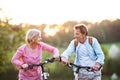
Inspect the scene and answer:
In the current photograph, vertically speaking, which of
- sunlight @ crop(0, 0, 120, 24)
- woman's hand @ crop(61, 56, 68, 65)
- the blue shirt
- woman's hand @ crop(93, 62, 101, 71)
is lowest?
woman's hand @ crop(93, 62, 101, 71)

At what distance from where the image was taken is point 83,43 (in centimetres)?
709

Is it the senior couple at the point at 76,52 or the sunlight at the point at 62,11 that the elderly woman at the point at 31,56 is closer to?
the senior couple at the point at 76,52

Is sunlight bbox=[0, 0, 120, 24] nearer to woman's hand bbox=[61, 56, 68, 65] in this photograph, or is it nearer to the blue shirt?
the blue shirt

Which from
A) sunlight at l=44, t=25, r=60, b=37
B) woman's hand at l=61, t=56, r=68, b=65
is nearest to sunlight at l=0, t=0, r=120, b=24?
sunlight at l=44, t=25, r=60, b=37

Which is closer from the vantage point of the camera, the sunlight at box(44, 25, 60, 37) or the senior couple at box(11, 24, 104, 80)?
the senior couple at box(11, 24, 104, 80)

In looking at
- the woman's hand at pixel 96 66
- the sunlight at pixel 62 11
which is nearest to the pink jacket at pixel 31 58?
the woman's hand at pixel 96 66

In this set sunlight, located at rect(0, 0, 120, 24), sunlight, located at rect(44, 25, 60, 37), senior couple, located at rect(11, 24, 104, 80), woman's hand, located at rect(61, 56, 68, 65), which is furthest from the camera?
sunlight, located at rect(44, 25, 60, 37)

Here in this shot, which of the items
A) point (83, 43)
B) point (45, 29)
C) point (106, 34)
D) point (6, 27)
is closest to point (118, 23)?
point (106, 34)

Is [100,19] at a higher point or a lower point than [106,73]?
higher

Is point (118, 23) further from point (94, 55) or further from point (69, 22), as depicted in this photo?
point (94, 55)

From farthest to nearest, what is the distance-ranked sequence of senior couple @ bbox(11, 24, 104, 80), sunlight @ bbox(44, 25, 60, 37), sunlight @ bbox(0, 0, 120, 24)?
1. sunlight @ bbox(44, 25, 60, 37)
2. sunlight @ bbox(0, 0, 120, 24)
3. senior couple @ bbox(11, 24, 104, 80)

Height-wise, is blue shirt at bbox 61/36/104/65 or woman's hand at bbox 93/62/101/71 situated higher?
blue shirt at bbox 61/36/104/65

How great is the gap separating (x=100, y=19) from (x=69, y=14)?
66 cm

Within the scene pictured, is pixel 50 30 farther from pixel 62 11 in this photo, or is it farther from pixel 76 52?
pixel 76 52
